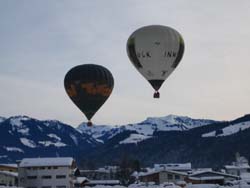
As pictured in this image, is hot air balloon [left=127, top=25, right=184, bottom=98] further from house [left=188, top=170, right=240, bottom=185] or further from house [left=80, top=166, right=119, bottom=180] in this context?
house [left=80, top=166, right=119, bottom=180]

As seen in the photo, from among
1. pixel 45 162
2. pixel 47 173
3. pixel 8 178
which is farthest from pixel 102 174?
pixel 8 178

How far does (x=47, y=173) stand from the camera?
3634 inches

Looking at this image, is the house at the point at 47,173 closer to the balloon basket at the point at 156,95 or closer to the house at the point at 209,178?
the house at the point at 209,178

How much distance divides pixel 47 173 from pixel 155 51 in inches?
2327

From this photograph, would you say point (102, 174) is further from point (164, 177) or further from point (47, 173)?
point (47, 173)

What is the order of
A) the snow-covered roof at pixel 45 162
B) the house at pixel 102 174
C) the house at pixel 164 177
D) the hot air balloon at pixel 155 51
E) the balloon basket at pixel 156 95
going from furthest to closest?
the house at pixel 102 174 → the house at pixel 164 177 → the snow-covered roof at pixel 45 162 → the hot air balloon at pixel 155 51 → the balloon basket at pixel 156 95

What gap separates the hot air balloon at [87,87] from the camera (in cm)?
4175

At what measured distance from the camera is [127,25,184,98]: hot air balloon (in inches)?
1462

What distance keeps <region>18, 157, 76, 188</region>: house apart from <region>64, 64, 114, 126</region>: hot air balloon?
50.3 metres

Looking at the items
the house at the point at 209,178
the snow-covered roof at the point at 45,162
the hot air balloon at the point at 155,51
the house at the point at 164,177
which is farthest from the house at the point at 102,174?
the hot air balloon at the point at 155,51

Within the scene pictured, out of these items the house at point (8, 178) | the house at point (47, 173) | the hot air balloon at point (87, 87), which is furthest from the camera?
the house at point (47, 173)

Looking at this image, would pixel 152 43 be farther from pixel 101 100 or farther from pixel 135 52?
pixel 101 100

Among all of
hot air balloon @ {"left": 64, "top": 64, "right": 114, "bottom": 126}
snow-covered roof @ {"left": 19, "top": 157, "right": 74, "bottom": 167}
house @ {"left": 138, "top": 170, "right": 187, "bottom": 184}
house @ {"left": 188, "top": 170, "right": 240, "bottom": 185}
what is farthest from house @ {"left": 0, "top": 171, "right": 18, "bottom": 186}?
hot air balloon @ {"left": 64, "top": 64, "right": 114, "bottom": 126}

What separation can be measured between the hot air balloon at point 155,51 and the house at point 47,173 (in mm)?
56030
